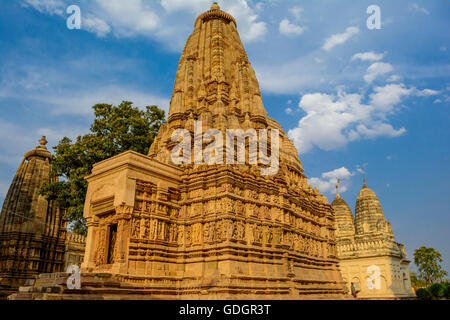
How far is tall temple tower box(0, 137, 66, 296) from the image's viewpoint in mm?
24781

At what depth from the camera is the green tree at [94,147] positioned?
21703 mm

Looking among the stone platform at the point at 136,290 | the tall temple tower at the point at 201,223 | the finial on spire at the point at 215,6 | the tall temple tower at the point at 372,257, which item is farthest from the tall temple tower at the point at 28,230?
the tall temple tower at the point at 372,257

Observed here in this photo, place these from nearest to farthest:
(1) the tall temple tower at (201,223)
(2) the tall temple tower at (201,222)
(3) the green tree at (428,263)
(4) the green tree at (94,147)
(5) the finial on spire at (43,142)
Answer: (2) the tall temple tower at (201,222), (1) the tall temple tower at (201,223), (4) the green tree at (94,147), (5) the finial on spire at (43,142), (3) the green tree at (428,263)

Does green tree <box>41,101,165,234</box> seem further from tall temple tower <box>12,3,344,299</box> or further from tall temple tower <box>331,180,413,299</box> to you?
tall temple tower <box>331,180,413,299</box>

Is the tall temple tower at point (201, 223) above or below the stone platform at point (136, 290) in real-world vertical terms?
above

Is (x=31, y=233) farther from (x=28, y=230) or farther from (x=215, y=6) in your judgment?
(x=215, y=6)

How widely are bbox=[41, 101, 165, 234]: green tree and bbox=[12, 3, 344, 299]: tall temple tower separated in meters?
6.09

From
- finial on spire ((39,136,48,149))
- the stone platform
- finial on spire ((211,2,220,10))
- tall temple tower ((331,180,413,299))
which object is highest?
finial on spire ((211,2,220,10))

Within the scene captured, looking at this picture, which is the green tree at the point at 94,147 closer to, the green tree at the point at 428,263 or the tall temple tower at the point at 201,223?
the tall temple tower at the point at 201,223

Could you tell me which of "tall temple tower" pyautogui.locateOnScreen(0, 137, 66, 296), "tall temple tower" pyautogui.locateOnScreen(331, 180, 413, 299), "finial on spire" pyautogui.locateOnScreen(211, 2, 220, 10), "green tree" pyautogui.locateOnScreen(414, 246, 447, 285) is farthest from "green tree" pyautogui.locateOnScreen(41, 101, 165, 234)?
"green tree" pyautogui.locateOnScreen(414, 246, 447, 285)

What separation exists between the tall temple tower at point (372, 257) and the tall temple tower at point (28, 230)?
92.2 feet

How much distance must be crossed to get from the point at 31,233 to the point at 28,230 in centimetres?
36
